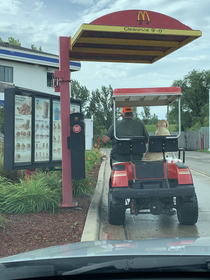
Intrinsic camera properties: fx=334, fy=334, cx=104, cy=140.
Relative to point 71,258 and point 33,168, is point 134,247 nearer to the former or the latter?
point 71,258

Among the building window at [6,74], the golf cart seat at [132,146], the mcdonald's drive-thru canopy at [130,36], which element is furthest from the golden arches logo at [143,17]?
the building window at [6,74]

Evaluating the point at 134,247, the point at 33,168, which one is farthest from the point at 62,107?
the point at 134,247

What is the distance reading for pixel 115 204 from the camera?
5.48 meters

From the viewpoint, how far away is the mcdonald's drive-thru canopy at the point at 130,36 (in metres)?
5.44

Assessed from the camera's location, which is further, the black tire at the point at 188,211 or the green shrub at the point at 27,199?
the green shrub at the point at 27,199

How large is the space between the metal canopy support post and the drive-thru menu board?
36.6 inches

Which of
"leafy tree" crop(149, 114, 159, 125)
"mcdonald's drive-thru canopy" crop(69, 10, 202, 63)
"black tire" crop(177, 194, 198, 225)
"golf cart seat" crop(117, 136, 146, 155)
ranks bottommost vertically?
"black tire" crop(177, 194, 198, 225)

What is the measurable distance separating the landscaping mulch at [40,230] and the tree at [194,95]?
2033 inches

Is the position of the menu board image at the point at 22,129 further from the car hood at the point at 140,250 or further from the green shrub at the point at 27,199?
the car hood at the point at 140,250

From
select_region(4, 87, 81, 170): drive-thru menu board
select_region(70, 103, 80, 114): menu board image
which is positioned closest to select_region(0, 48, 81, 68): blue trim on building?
select_region(70, 103, 80, 114): menu board image

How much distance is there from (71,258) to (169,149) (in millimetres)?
3832

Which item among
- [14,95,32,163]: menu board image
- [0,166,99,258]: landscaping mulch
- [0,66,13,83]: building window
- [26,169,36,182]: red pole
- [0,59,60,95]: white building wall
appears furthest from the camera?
[0,59,60,95]: white building wall

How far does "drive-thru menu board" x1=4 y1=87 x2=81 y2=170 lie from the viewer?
6.47 meters

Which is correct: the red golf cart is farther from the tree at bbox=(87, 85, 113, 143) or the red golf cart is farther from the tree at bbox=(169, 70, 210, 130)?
the tree at bbox=(169, 70, 210, 130)
